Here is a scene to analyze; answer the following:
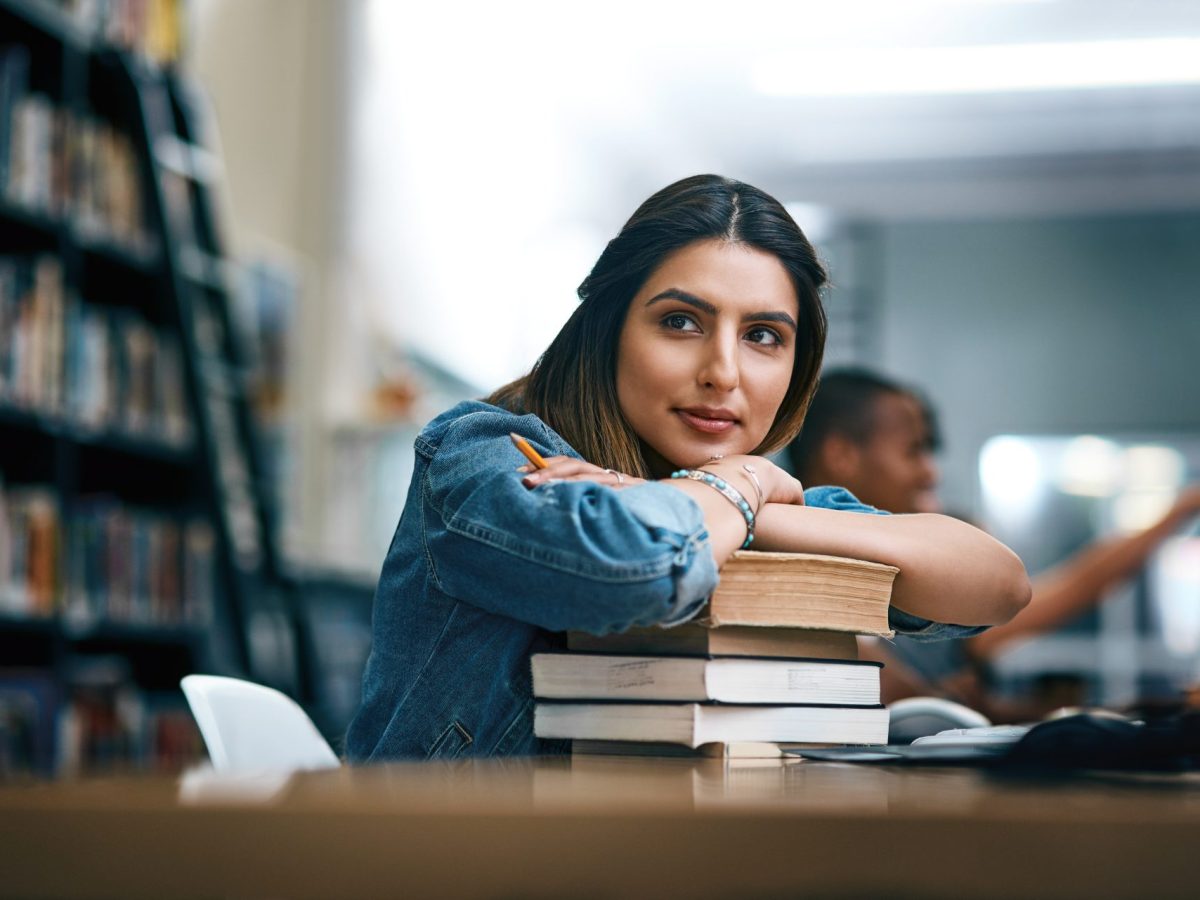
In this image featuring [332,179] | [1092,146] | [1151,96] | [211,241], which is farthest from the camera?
[1092,146]

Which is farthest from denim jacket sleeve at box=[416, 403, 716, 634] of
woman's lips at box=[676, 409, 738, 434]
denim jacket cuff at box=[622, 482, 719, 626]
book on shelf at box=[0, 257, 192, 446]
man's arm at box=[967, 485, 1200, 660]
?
man's arm at box=[967, 485, 1200, 660]

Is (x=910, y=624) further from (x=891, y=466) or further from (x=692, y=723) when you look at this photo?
(x=891, y=466)

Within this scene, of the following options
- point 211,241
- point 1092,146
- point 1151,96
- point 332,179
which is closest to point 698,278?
point 211,241

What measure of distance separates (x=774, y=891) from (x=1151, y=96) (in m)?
7.28

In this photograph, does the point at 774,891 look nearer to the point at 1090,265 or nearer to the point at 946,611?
the point at 946,611

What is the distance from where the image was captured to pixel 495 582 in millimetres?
897

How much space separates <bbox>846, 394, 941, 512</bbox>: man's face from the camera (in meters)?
2.70

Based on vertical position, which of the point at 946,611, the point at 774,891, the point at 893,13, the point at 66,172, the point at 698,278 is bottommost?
the point at 774,891

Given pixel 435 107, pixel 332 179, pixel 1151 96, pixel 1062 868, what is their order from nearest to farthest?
pixel 1062 868 → pixel 332 179 → pixel 435 107 → pixel 1151 96

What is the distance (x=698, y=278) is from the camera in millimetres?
1112

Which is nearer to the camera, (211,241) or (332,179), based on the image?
(211,241)

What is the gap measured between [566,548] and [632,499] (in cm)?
6

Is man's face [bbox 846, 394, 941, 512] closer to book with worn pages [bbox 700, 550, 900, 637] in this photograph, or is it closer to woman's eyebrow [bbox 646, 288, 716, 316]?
woman's eyebrow [bbox 646, 288, 716, 316]

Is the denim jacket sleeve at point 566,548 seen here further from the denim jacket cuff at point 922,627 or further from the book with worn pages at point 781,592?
the denim jacket cuff at point 922,627
